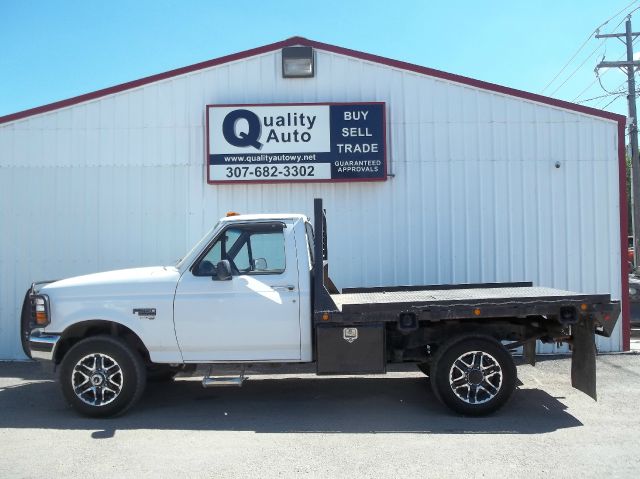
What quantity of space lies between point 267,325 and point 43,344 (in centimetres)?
248

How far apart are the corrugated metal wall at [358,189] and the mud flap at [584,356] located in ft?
10.7

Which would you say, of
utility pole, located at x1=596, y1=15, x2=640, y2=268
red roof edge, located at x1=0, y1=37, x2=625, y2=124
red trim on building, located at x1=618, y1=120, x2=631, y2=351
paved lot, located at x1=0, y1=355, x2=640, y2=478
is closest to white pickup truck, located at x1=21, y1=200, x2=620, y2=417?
paved lot, located at x1=0, y1=355, x2=640, y2=478

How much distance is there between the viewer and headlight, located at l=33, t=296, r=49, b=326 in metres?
6.56

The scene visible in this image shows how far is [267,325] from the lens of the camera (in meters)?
6.45

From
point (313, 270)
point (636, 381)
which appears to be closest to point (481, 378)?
point (313, 270)

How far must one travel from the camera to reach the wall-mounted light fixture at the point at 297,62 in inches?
398

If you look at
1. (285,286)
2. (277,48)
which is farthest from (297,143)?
(285,286)

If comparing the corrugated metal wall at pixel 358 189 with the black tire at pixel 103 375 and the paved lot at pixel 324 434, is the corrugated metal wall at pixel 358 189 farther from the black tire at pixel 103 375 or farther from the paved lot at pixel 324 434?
the black tire at pixel 103 375

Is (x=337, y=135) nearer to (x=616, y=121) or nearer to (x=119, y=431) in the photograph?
(x=616, y=121)

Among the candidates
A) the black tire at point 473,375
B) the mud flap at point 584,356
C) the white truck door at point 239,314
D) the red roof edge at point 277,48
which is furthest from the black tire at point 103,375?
the red roof edge at point 277,48

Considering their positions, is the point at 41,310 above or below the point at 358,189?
below

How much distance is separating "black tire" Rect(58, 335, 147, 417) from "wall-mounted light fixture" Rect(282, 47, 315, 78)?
5648 mm

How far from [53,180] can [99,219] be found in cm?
106

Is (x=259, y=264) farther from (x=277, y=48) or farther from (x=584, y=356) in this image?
(x=277, y=48)
